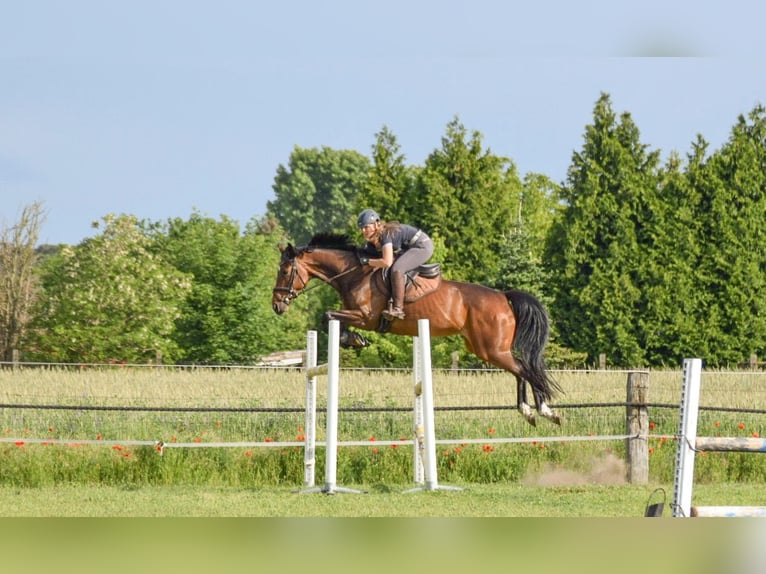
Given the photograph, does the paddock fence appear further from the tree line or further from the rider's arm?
the tree line

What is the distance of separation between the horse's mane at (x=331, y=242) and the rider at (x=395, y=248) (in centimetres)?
30

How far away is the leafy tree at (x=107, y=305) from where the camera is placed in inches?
774

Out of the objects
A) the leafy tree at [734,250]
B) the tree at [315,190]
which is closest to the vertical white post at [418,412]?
the leafy tree at [734,250]

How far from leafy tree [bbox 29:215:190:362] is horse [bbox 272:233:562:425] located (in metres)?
12.2

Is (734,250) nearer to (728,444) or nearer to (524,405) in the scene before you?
(524,405)

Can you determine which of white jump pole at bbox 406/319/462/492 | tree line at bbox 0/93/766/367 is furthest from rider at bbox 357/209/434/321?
tree line at bbox 0/93/766/367

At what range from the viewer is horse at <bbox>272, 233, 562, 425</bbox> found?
780 centimetres

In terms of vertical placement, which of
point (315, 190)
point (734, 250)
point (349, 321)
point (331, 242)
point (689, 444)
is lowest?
point (689, 444)

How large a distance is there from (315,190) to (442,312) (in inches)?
1334

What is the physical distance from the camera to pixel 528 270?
1970 centimetres

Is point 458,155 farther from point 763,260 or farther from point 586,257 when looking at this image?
point 763,260

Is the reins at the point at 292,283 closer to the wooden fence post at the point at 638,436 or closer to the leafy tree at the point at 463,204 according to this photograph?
the wooden fence post at the point at 638,436

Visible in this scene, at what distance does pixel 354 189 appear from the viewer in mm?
42125

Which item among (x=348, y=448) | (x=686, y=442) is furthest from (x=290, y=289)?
(x=686, y=442)
